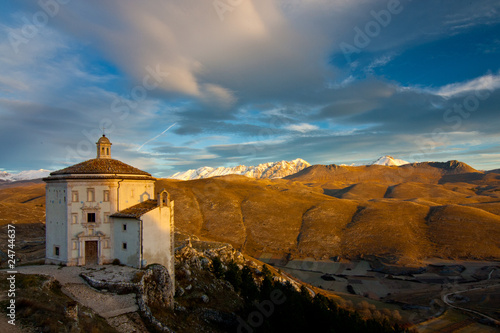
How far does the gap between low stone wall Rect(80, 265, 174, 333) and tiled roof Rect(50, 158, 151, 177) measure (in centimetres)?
880

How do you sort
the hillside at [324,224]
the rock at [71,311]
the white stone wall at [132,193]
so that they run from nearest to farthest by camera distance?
the rock at [71,311] < the white stone wall at [132,193] < the hillside at [324,224]

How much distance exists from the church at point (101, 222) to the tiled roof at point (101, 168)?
80 millimetres

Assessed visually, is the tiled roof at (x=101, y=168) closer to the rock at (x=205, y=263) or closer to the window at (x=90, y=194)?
the window at (x=90, y=194)

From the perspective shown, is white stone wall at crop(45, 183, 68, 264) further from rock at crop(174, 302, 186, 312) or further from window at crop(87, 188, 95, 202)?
rock at crop(174, 302, 186, 312)

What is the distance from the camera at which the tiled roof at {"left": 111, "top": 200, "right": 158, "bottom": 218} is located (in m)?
25.2

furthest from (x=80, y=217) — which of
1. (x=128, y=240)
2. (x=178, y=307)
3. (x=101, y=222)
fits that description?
(x=178, y=307)

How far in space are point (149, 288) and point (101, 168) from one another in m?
11.5

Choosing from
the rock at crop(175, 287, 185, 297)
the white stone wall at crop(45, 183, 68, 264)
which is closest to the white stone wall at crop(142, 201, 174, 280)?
the rock at crop(175, 287, 185, 297)

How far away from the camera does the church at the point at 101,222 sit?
988 inches

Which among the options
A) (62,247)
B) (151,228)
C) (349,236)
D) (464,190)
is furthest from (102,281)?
(464,190)

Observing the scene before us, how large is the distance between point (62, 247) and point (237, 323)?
55.2 feet

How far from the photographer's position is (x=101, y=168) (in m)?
26.7

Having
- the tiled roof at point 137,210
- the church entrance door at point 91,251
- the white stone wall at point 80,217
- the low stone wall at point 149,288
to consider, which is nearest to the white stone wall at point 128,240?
the tiled roof at point 137,210

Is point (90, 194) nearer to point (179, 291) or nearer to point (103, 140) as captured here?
point (103, 140)
